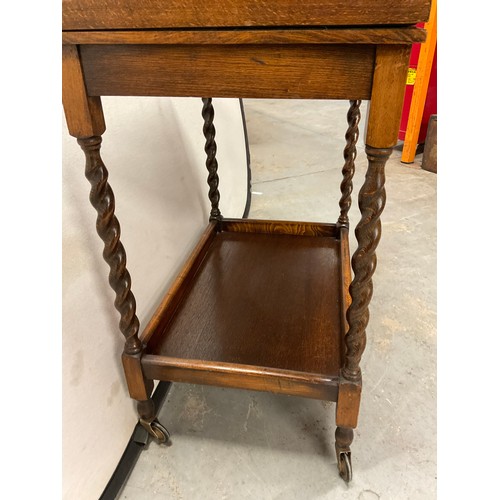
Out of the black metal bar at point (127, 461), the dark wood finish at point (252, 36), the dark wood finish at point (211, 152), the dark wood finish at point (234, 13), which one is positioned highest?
the dark wood finish at point (234, 13)

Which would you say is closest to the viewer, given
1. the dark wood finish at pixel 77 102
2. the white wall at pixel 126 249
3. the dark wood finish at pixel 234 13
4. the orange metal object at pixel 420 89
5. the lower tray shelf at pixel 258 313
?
the dark wood finish at pixel 234 13

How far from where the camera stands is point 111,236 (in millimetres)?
647

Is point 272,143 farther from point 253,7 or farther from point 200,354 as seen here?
point 253,7

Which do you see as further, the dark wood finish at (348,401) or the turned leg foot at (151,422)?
the turned leg foot at (151,422)

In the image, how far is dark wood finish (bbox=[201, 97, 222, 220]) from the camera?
1.09m

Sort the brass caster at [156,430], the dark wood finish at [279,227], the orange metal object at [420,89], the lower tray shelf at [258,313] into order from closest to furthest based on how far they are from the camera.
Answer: the lower tray shelf at [258,313], the brass caster at [156,430], the dark wood finish at [279,227], the orange metal object at [420,89]

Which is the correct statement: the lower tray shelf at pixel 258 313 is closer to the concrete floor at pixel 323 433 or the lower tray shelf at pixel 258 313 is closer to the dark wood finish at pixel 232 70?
the concrete floor at pixel 323 433

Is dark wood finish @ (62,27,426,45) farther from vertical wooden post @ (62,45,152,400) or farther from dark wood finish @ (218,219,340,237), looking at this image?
dark wood finish @ (218,219,340,237)

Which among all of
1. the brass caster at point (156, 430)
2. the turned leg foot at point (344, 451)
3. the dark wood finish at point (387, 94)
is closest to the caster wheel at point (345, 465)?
the turned leg foot at point (344, 451)

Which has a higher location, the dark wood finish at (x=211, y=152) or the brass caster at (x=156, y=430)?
the dark wood finish at (x=211, y=152)

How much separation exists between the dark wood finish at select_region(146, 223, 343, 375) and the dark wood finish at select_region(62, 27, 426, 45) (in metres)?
0.53

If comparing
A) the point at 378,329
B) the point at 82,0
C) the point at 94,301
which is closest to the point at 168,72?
the point at 82,0

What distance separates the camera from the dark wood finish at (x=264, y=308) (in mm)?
797

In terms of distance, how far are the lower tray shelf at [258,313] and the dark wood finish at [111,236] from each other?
73 mm
